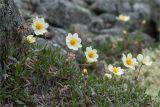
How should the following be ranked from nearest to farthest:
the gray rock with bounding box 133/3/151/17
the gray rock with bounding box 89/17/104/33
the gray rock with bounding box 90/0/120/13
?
the gray rock with bounding box 89/17/104/33, the gray rock with bounding box 90/0/120/13, the gray rock with bounding box 133/3/151/17

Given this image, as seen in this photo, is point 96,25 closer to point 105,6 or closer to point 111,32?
point 111,32

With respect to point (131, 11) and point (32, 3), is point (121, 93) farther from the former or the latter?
point (131, 11)

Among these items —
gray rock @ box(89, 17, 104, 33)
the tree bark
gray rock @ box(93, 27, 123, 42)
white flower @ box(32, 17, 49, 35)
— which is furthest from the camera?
gray rock @ box(89, 17, 104, 33)

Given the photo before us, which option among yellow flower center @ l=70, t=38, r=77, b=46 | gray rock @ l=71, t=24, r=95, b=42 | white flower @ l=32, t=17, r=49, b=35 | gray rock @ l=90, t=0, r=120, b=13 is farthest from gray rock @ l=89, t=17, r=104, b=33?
white flower @ l=32, t=17, r=49, b=35

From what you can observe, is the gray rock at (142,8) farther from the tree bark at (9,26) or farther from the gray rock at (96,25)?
the tree bark at (9,26)

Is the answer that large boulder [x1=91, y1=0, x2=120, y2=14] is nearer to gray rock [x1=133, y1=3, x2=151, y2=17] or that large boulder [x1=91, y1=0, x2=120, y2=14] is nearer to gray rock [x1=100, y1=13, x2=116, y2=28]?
gray rock [x1=100, y1=13, x2=116, y2=28]

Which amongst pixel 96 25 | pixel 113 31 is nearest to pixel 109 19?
pixel 96 25

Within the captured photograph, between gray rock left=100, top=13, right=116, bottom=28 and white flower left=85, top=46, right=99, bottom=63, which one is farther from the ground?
gray rock left=100, top=13, right=116, bottom=28
